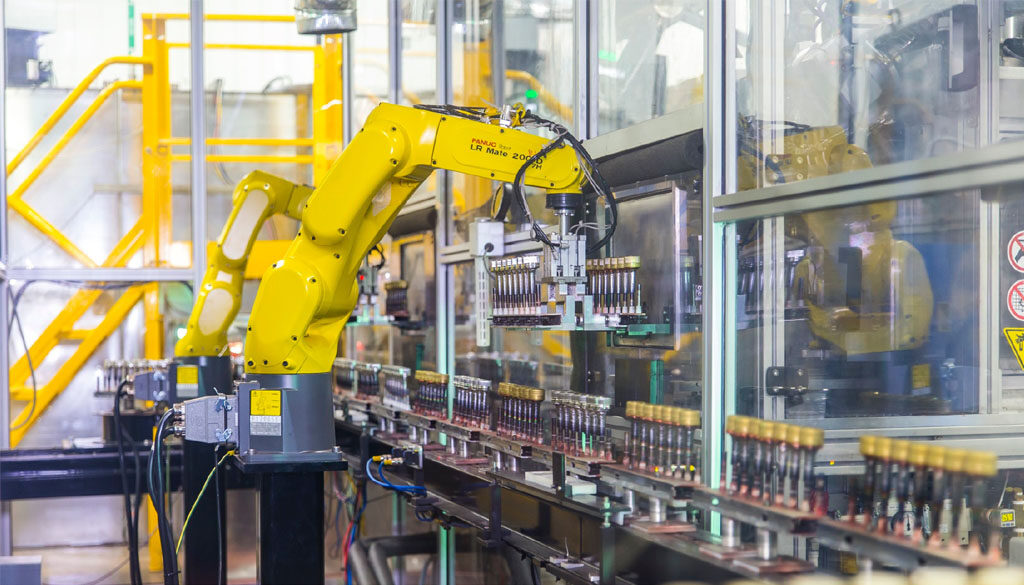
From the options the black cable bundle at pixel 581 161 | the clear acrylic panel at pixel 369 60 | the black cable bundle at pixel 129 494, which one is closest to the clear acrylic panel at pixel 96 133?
the clear acrylic panel at pixel 369 60

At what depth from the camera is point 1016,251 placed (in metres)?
3.37

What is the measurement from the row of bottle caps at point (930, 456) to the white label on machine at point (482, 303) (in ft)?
6.07

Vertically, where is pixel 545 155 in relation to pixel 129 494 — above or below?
above

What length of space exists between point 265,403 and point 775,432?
1.84 meters

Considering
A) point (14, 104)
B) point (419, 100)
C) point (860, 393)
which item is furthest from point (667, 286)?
point (14, 104)

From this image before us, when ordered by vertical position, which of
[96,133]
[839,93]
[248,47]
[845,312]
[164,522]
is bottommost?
[164,522]

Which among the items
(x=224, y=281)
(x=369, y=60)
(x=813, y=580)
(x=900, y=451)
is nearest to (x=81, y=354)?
(x=224, y=281)

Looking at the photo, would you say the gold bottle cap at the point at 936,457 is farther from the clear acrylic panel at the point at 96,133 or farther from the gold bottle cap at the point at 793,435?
the clear acrylic panel at the point at 96,133

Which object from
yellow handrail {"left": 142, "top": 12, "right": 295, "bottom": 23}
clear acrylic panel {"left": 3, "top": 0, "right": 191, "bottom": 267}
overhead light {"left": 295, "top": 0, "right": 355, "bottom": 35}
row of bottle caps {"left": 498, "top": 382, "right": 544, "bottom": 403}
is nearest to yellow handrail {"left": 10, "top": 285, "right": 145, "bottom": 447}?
clear acrylic panel {"left": 3, "top": 0, "right": 191, "bottom": 267}

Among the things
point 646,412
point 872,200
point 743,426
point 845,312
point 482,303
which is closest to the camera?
point 872,200

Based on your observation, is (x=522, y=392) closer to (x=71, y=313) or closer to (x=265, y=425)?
(x=265, y=425)

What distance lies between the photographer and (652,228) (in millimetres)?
3291

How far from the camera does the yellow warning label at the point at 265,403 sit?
3.57 metres

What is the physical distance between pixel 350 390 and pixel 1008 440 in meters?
3.34
